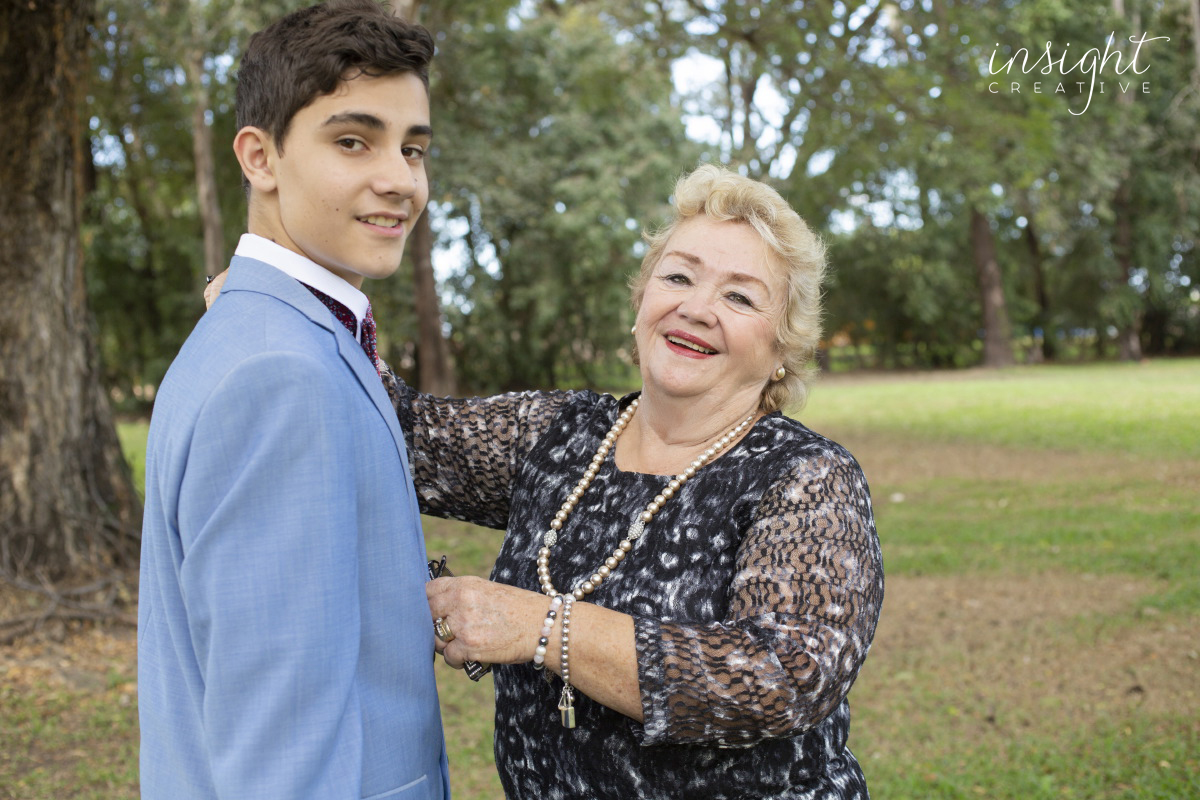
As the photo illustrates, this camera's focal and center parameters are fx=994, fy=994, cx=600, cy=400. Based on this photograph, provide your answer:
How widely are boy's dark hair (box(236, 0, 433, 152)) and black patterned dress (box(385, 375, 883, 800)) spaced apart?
1003 millimetres

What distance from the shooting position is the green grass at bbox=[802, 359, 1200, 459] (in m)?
13.9

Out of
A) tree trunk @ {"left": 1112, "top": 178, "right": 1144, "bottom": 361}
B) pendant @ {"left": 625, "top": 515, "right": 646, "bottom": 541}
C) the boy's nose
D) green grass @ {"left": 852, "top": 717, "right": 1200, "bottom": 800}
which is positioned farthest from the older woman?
tree trunk @ {"left": 1112, "top": 178, "right": 1144, "bottom": 361}

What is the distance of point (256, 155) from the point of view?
1.62m

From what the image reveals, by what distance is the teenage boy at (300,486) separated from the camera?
1.35 m

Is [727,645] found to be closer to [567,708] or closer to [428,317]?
[567,708]

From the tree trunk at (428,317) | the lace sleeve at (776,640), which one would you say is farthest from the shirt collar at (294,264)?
the tree trunk at (428,317)

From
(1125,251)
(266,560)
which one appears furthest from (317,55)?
(1125,251)

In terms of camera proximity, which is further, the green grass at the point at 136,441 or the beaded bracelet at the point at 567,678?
the green grass at the point at 136,441

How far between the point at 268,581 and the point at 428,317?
1695cm

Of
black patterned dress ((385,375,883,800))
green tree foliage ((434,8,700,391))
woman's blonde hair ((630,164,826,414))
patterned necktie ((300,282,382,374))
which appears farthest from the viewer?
green tree foliage ((434,8,700,391))

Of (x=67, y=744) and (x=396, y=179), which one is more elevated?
(x=396, y=179)

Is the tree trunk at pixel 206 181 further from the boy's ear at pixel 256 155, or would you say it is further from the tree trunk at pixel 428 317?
the boy's ear at pixel 256 155

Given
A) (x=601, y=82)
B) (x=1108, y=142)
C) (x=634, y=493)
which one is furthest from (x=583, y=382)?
(x=634, y=493)

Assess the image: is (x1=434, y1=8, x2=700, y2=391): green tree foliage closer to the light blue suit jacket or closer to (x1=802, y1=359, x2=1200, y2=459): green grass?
(x1=802, y1=359, x2=1200, y2=459): green grass
